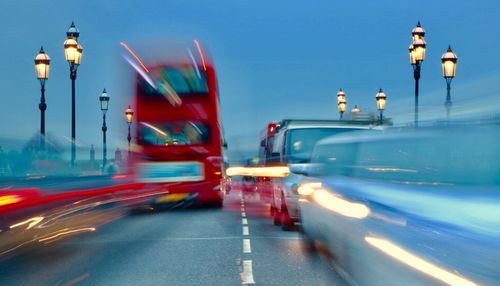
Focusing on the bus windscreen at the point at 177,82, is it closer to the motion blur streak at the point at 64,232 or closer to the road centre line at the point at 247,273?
the motion blur streak at the point at 64,232

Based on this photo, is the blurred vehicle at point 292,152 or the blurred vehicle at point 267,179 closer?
the blurred vehicle at point 292,152

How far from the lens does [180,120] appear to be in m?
18.9

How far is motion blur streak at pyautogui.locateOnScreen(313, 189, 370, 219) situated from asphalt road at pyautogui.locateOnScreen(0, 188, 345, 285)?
2.84ft

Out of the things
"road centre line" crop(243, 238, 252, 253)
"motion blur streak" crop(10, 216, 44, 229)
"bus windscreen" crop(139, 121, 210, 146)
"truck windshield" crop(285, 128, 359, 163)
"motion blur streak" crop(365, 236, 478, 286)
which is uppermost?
"bus windscreen" crop(139, 121, 210, 146)

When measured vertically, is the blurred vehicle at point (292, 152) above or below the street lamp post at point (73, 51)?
below

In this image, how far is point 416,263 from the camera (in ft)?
14.4

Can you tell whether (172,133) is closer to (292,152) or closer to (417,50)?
(292,152)

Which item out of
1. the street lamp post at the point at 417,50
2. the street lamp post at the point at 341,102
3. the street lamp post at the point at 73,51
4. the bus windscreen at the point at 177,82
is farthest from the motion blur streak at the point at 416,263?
the street lamp post at the point at 341,102

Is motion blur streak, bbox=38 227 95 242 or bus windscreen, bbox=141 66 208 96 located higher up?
bus windscreen, bbox=141 66 208 96

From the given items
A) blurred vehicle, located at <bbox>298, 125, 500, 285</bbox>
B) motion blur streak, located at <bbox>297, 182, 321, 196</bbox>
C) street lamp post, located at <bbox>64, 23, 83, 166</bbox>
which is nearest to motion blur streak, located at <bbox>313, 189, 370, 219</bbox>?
blurred vehicle, located at <bbox>298, 125, 500, 285</bbox>

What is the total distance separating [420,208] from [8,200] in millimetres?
5976

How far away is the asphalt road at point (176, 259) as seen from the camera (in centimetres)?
838

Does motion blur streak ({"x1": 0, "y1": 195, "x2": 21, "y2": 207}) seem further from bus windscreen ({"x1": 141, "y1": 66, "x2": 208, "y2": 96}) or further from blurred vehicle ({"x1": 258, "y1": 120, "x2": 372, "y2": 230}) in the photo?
bus windscreen ({"x1": 141, "y1": 66, "x2": 208, "y2": 96})

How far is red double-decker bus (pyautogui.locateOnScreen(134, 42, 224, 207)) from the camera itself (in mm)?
18328
